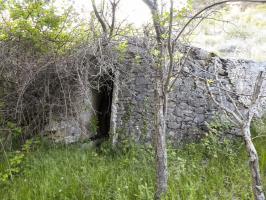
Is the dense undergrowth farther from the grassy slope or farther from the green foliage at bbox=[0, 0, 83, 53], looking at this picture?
the green foliage at bbox=[0, 0, 83, 53]

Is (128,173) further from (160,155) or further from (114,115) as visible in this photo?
(114,115)

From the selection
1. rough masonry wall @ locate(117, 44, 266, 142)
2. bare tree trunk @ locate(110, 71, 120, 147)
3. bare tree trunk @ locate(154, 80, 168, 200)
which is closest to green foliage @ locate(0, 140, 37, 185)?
bare tree trunk @ locate(110, 71, 120, 147)

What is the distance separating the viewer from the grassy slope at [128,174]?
10.7ft

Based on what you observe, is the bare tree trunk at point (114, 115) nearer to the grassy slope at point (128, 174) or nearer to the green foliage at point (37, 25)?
the grassy slope at point (128, 174)

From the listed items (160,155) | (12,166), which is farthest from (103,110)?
(160,155)

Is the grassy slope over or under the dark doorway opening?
under

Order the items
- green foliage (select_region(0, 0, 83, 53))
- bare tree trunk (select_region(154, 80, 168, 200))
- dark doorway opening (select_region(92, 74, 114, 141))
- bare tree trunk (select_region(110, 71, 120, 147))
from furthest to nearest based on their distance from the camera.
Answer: dark doorway opening (select_region(92, 74, 114, 141)) < bare tree trunk (select_region(110, 71, 120, 147)) < green foliage (select_region(0, 0, 83, 53)) < bare tree trunk (select_region(154, 80, 168, 200))

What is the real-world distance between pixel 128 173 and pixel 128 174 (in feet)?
0.10

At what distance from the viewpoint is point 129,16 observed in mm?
4480

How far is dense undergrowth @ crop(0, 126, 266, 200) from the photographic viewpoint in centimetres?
327

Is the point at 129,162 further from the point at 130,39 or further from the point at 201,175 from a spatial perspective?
the point at 130,39

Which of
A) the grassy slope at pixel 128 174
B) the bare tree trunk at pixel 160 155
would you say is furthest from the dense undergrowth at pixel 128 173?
the bare tree trunk at pixel 160 155

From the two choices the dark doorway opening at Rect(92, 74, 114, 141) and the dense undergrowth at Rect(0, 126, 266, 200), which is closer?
the dense undergrowth at Rect(0, 126, 266, 200)

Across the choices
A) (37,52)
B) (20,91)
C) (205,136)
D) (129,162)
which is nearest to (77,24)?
(37,52)
